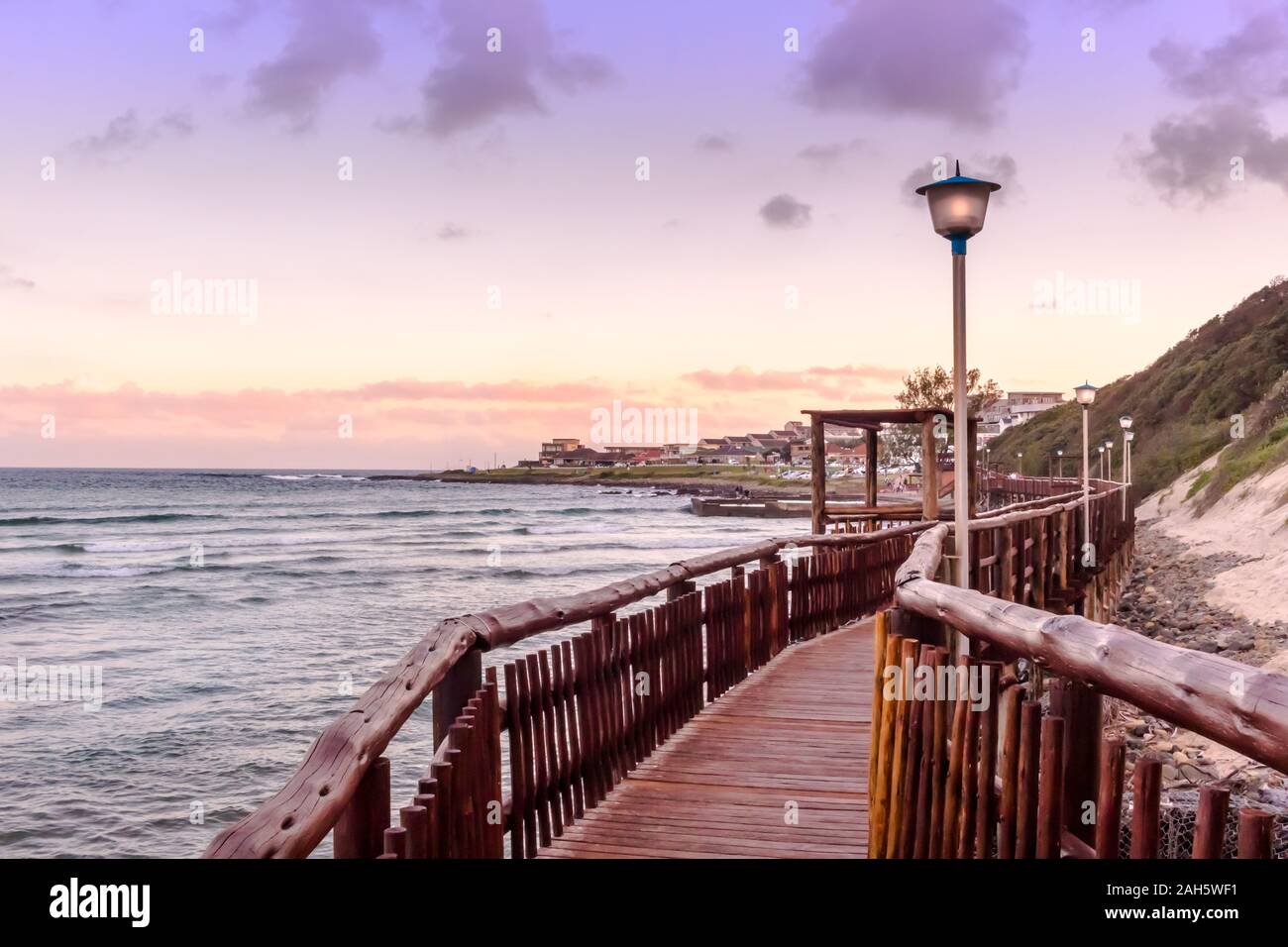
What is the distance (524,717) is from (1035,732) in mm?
2330

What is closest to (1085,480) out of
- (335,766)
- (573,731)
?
(573,731)

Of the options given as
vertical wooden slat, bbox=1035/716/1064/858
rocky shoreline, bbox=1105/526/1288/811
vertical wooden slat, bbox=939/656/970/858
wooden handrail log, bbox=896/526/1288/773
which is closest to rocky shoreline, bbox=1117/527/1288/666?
rocky shoreline, bbox=1105/526/1288/811

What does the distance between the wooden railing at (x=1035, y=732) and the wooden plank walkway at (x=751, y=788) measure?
74 centimetres

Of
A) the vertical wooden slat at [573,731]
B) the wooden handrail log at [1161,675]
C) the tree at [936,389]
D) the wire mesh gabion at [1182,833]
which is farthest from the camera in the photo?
the tree at [936,389]

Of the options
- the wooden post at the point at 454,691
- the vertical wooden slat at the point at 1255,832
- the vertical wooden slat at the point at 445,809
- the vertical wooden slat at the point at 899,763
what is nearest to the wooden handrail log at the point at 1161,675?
the vertical wooden slat at the point at 1255,832

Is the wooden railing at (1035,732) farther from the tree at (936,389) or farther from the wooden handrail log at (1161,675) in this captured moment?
the tree at (936,389)

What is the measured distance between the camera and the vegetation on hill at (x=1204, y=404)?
136 feet

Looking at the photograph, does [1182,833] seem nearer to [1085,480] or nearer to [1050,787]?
[1050,787]

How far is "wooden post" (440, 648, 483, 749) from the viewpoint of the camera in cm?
394

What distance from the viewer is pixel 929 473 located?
1677 centimetres

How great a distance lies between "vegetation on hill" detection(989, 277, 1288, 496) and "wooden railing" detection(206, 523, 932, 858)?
30.4 m
